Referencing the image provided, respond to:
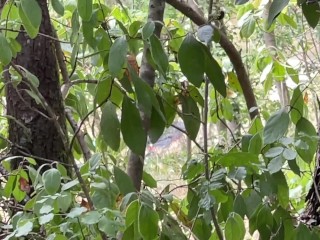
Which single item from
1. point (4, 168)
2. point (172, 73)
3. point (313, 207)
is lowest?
point (313, 207)

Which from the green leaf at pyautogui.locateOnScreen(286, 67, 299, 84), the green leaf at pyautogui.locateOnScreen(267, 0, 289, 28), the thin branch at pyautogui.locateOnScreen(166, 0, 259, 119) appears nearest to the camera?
the green leaf at pyautogui.locateOnScreen(267, 0, 289, 28)

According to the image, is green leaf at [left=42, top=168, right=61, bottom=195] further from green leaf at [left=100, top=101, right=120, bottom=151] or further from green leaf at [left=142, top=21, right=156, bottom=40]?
green leaf at [left=142, top=21, right=156, bottom=40]

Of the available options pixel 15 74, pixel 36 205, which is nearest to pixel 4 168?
pixel 15 74

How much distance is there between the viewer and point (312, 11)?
55 cm

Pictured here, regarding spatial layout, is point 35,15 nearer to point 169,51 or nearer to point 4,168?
point 169,51

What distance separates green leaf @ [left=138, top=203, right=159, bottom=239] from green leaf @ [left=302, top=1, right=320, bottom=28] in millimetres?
250

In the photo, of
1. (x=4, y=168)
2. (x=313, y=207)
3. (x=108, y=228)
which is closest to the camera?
(x=108, y=228)

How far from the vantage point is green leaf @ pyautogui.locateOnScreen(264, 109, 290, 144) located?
58 cm

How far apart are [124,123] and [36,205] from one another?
0.16 m

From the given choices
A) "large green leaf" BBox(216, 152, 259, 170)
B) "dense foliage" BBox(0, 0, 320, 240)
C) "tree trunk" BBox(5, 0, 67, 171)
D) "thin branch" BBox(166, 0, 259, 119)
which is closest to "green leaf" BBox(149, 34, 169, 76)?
"dense foliage" BBox(0, 0, 320, 240)

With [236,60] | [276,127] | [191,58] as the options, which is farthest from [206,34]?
[236,60]

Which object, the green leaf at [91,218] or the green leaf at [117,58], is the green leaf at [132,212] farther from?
the green leaf at [117,58]

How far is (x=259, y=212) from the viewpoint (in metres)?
0.63

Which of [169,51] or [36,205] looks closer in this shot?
[36,205]
